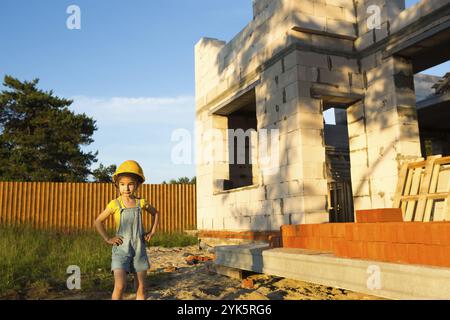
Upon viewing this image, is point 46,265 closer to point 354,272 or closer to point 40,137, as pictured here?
point 354,272

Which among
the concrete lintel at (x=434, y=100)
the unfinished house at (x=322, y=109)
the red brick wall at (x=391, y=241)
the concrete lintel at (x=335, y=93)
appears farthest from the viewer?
the concrete lintel at (x=434, y=100)

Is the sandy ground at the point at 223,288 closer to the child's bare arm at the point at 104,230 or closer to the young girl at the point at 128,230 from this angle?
the young girl at the point at 128,230

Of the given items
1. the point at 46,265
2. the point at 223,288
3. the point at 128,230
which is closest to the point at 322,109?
the point at 223,288

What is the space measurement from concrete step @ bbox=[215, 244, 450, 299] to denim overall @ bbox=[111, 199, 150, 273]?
2266 mm

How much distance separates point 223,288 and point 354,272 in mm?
2053

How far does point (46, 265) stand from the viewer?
7133mm

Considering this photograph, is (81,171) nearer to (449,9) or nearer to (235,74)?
(235,74)

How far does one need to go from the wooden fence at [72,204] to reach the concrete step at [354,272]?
29.0 ft

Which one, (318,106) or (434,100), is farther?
(434,100)

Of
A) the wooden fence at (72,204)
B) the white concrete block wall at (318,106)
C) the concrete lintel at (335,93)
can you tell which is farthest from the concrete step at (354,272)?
the wooden fence at (72,204)

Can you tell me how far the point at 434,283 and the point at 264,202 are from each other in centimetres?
543

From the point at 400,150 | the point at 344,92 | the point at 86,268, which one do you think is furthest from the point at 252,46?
the point at 86,268

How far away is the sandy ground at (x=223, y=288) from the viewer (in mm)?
4953

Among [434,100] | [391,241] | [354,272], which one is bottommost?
[354,272]
